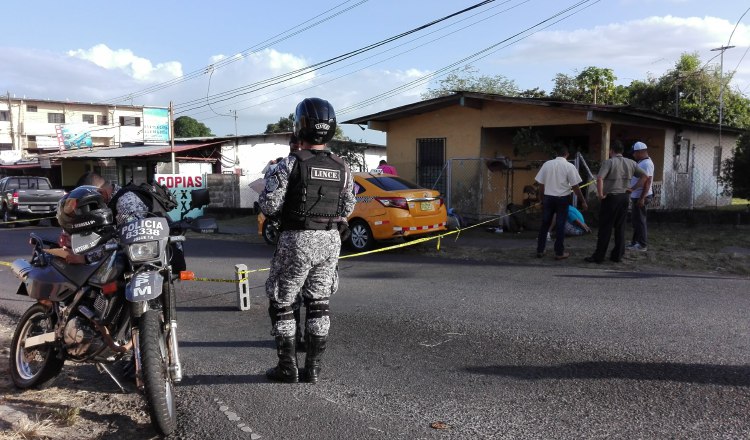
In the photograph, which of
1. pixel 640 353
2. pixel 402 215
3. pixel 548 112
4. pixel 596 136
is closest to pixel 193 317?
pixel 640 353

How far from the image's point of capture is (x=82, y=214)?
12.4ft

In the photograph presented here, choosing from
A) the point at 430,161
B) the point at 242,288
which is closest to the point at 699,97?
the point at 430,161

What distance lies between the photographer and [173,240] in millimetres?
3875

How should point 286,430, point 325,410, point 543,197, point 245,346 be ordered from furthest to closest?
point 543,197
point 245,346
point 325,410
point 286,430

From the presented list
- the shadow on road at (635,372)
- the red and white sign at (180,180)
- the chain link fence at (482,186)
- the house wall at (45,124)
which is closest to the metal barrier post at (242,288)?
the shadow on road at (635,372)

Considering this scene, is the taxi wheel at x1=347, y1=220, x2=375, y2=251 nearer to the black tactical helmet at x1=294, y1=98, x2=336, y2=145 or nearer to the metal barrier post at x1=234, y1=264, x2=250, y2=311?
the metal barrier post at x1=234, y1=264, x2=250, y2=311

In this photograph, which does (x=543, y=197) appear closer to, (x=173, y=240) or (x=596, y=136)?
(x=173, y=240)

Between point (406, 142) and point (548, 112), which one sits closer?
point (548, 112)

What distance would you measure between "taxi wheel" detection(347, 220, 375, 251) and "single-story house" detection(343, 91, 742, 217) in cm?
472

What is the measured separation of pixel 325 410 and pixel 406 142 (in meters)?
13.8

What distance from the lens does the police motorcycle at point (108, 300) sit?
3355 millimetres

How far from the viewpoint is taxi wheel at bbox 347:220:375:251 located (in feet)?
36.2

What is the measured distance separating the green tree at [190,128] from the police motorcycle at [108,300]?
206 feet

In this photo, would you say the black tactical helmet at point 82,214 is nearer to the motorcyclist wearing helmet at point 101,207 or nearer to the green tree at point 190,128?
the motorcyclist wearing helmet at point 101,207
